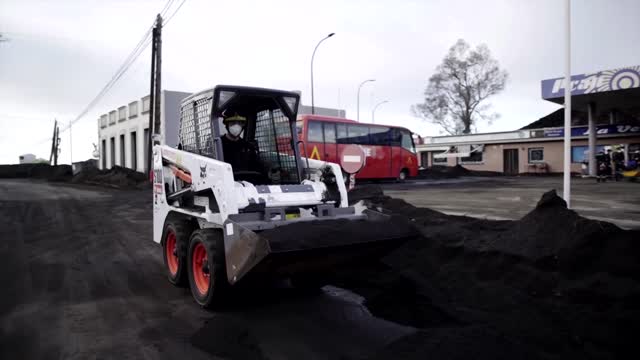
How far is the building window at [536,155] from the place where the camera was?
40.3 metres

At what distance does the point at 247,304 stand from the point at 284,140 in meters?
2.28

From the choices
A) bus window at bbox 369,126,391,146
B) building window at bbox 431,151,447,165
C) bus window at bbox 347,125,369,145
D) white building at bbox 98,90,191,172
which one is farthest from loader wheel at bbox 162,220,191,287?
building window at bbox 431,151,447,165

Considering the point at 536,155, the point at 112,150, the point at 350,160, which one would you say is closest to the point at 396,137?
the point at 350,160

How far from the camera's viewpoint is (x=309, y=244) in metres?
4.26

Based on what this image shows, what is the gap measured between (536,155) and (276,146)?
1562 inches

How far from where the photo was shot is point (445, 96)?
56.7 m

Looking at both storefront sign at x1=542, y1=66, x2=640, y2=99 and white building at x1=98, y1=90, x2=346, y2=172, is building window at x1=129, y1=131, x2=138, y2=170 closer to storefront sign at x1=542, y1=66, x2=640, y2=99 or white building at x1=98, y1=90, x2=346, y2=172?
white building at x1=98, y1=90, x2=346, y2=172

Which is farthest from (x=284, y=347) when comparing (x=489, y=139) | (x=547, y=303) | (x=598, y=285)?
(x=489, y=139)

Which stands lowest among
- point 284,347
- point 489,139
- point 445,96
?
point 284,347

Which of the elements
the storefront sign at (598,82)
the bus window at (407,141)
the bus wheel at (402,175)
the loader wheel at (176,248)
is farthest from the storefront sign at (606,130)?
the loader wheel at (176,248)

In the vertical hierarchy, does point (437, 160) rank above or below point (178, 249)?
above

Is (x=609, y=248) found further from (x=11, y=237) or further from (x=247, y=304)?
(x=11, y=237)

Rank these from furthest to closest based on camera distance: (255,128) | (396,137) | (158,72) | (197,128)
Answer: (396,137)
(158,72)
(255,128)
(197,128)

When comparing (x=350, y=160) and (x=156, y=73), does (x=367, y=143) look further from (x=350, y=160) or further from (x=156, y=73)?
(x=350, y=160)
